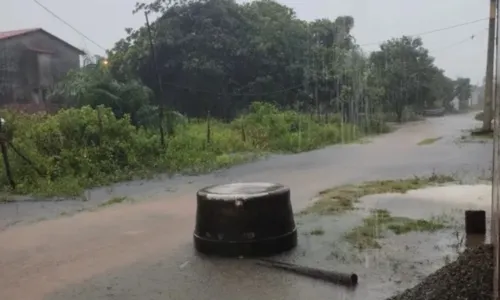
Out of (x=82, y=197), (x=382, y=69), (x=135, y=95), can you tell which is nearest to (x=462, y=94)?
(x=382, y=69)

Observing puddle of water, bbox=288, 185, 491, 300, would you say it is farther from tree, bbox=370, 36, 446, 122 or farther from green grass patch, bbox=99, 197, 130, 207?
tree, bbox=370, 36, 446, 122

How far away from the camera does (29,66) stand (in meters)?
19.4

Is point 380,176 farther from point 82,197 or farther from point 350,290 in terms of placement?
point 350,290

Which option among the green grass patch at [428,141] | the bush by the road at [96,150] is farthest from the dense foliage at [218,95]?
the green grass patch at [428,141]

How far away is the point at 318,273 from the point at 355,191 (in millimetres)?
4925

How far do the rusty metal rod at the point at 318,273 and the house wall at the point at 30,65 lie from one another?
1535 centimetres

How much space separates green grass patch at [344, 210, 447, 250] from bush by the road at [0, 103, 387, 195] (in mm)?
6313

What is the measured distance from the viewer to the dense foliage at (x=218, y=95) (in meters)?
13.6

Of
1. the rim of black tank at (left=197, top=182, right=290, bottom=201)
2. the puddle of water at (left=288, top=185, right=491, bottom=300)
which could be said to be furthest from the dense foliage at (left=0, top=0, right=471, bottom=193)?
the puddle of water at (left=288, top=185, right=491, bottom=300)

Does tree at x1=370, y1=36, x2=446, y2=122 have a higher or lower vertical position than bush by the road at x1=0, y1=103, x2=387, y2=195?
higher

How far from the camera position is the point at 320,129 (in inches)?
893

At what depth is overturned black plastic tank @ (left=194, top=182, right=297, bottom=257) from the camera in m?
5.86

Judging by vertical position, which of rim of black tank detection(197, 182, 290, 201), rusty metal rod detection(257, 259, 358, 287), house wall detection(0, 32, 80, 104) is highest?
house wall detection(0, 32, 80, 104)

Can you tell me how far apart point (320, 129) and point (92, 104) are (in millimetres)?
9341
